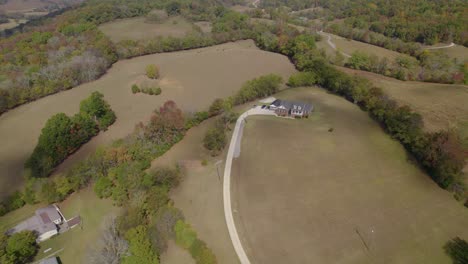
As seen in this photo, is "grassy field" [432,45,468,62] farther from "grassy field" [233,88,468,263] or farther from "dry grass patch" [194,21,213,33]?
"dry grass patch" [194,21,213,33]

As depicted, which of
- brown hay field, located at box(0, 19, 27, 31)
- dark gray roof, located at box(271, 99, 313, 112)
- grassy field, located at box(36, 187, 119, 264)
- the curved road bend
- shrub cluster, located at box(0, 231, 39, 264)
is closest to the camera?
shrub cluster, located at box(0, 231, 39, 264)

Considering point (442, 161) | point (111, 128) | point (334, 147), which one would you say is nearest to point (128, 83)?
point (111, 128)

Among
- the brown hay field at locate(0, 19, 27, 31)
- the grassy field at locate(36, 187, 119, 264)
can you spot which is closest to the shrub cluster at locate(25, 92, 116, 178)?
the grassy field at locate(36, 187, 119, 264)

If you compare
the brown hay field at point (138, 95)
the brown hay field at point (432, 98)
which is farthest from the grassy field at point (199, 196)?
the brown hay field at point (432, 98)

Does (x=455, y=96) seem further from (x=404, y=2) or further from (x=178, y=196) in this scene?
(x=404, y=2)

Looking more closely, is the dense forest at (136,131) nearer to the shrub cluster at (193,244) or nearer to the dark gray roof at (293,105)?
the shrub cluster at (193,244)

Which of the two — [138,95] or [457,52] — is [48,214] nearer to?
[138,95]
